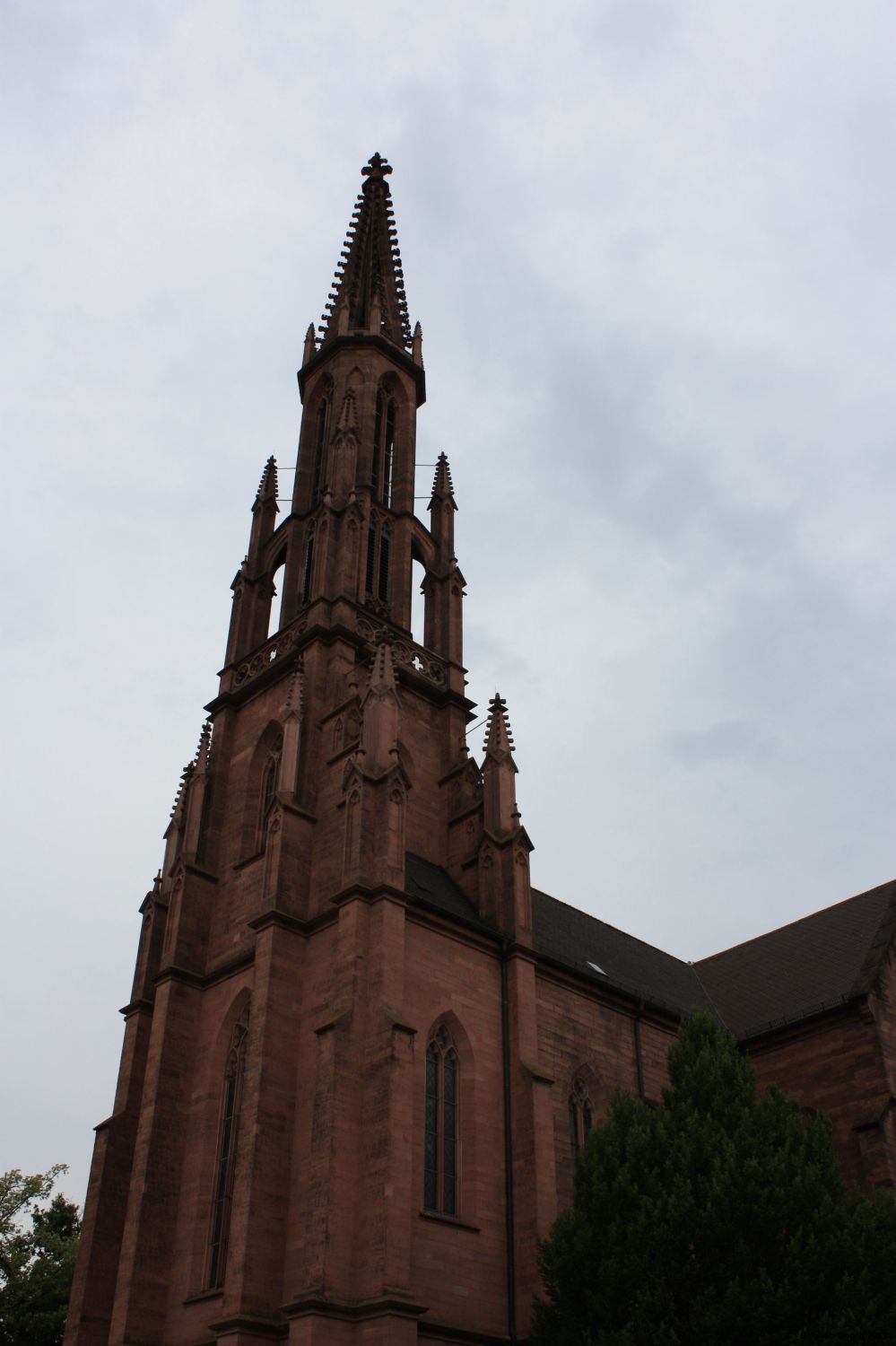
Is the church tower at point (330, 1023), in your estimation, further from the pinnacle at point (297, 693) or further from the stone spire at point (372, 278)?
the stone spire at point (372, 278)

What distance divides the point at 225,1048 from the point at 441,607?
15097 millimetres

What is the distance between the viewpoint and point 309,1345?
61.3 feet

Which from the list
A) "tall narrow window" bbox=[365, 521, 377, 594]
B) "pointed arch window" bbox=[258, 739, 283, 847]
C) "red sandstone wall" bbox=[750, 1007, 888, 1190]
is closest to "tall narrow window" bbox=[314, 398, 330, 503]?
"tall narrow window" bbox=[365, 521, 377, 594]

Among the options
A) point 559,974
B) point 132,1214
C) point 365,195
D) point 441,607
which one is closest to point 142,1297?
point 132,1214

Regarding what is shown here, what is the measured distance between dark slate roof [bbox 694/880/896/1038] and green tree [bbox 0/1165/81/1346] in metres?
20.9

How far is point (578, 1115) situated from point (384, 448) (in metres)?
21.9

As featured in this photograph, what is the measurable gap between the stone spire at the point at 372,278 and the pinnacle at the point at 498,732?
51.9ft

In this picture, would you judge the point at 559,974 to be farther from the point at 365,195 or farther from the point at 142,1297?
the point at 365,195

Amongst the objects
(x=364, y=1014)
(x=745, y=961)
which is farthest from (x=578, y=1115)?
(x=745, y=961)

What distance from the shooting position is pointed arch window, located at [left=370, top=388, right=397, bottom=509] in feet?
124

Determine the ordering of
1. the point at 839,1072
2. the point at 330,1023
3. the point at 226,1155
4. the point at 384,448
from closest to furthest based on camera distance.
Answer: the point at 330,1023
the point at 226,1155
the point at 839,1072
the point at 384,448

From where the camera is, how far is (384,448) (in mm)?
39062

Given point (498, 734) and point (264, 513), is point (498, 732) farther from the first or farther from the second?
point (264, 513)

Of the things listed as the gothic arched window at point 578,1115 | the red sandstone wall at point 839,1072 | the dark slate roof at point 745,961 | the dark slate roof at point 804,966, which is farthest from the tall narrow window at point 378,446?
the red sandstone wall at point 839,1072
